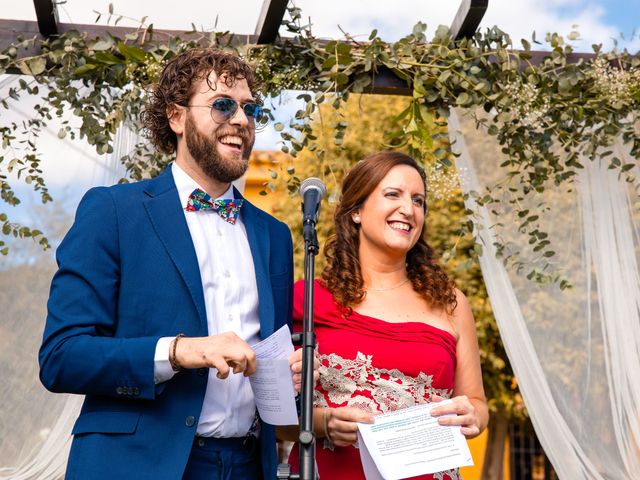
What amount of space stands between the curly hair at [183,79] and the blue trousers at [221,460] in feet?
3.12

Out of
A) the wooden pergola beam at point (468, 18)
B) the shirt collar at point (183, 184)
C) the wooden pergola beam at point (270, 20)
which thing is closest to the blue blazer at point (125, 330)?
the shirt collar at point (183, 184)

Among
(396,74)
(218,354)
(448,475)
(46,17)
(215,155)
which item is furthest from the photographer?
(396,74)

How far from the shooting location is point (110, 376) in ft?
6.94

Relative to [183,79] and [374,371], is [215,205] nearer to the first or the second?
[183,79]

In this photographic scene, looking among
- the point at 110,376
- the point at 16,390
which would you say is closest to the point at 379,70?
the point at 16,390

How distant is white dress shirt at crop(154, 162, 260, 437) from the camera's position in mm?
2316

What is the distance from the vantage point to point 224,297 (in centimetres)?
241

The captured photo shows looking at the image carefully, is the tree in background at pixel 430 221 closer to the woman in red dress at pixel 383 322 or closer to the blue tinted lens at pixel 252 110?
the woman in red dress at pixel 383 322

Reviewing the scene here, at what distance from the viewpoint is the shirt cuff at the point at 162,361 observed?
213cm

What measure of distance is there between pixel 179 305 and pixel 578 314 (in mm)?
2797

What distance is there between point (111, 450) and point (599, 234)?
3112mm

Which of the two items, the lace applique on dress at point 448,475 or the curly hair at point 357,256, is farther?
the curly hair at point 357,256

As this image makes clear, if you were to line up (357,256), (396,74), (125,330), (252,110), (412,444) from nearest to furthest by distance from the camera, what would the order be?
(125,330) < (252,110) < (412,444) < (357,256) < (396,74)

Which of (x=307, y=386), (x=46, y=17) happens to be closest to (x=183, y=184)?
(x=307, y=386)
